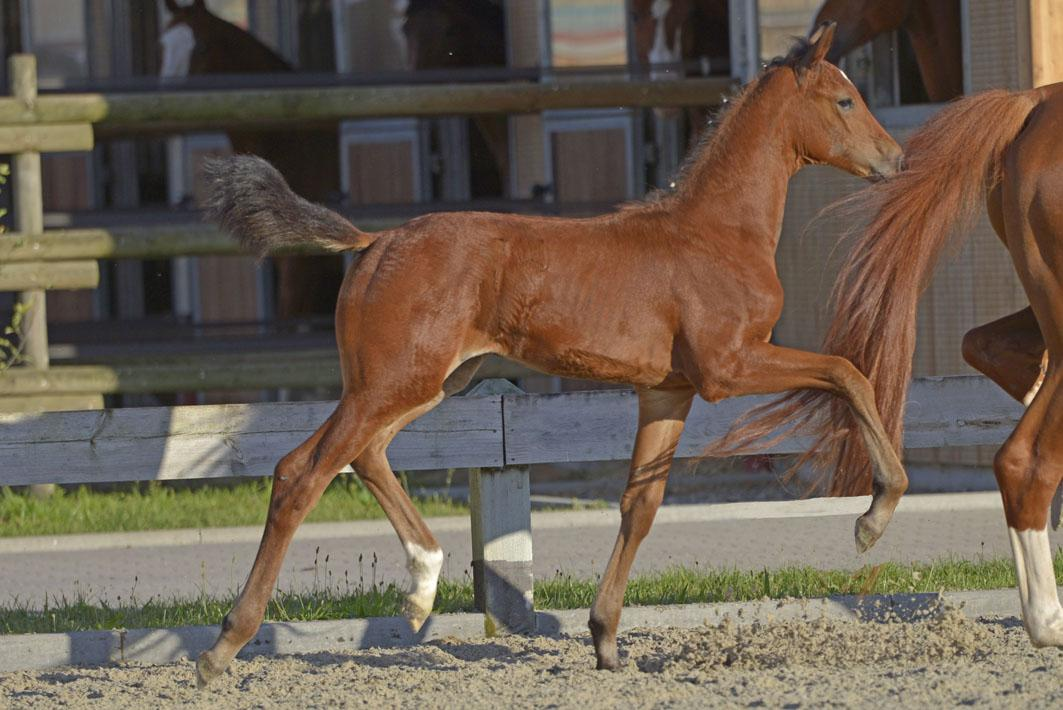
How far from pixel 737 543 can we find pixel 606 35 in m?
4.90

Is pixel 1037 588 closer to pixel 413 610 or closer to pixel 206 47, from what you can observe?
pixel 413 610

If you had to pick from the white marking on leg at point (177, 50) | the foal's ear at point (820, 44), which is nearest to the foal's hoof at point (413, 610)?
the foal's ear at point (820, 44)

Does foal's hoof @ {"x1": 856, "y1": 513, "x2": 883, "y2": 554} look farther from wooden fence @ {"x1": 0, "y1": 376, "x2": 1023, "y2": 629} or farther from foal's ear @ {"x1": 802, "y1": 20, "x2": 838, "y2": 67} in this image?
foal's ear @ {"x1": 802, "y1": 20, "x2": 838, "y2": 67}

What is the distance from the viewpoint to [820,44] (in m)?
5.02

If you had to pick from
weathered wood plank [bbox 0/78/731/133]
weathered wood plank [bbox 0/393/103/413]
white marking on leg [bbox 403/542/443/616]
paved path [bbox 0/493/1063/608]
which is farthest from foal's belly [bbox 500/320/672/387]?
weathered wood plank [bbox 0/78/731/133]

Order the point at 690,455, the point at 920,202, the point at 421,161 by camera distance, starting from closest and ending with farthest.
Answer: the point at 920,202 < the point at 690,455 < the point at 421,161

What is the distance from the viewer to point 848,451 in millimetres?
5332

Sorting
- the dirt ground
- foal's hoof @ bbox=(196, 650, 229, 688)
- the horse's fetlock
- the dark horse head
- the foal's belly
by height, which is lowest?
the dirt ground

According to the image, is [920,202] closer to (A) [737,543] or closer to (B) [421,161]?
(A) [737,543]

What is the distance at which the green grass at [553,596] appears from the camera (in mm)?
6141

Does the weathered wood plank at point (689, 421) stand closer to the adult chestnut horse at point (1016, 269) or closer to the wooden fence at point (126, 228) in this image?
the adult chestnut horse at point (1016, 269)

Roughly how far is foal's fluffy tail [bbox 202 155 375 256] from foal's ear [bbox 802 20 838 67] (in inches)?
58.1

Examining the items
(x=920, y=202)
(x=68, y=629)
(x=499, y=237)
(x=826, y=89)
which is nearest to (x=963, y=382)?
(x=920, y=202)

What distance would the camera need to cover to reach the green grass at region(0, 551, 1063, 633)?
20.1 ft
